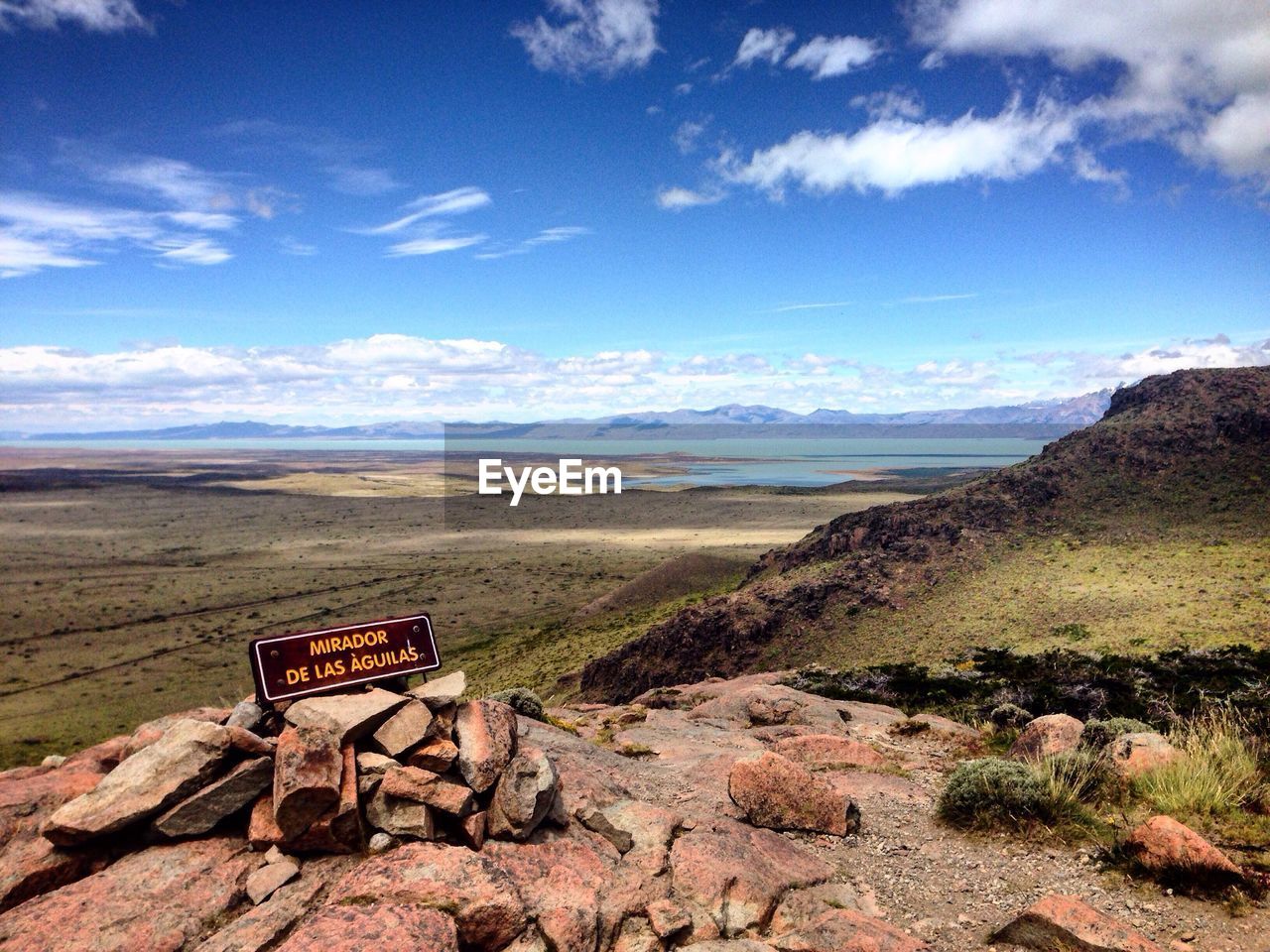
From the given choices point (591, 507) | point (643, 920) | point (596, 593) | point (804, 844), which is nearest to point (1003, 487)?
point (596, 593)

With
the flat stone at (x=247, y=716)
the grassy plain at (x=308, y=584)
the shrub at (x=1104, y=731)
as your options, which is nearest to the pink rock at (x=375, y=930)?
the flat stone at (x=247, y=716)

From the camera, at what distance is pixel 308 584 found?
8575 cm

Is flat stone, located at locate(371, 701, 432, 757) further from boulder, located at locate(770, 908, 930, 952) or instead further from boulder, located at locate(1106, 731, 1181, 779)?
boulder, located at locate(1106, 731, 1181, 779)

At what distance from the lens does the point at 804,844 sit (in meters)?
11.9

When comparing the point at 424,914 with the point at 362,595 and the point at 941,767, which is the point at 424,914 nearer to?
the point at 941,767

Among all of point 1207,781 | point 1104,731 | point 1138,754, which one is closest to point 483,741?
point 1207,781

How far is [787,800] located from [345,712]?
7258 millimetres

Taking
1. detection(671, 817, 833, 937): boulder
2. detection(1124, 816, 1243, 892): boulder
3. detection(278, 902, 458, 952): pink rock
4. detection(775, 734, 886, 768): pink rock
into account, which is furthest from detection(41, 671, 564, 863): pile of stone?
detection(775, 734, 886, 768): pink rock

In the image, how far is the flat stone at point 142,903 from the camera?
773 centimetres

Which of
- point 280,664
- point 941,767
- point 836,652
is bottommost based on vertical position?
point 836,652

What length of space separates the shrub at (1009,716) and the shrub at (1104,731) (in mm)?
6077

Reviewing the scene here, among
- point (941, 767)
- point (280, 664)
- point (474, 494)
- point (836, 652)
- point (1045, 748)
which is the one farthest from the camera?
point (474, 494)

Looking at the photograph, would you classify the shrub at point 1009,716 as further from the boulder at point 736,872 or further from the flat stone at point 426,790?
the flat stone at point 426,790

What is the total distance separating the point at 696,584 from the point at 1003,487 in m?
28.9
